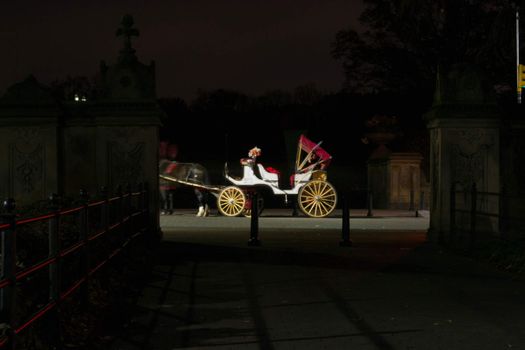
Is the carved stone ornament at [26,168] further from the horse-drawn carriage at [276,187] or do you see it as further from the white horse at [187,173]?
the white horse at [187,173]

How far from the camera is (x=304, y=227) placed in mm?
22578

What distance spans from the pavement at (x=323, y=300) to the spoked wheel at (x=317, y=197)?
10787 mm

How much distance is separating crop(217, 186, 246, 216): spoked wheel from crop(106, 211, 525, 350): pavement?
10624mm

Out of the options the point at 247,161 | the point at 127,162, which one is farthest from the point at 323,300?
the point at 247,161

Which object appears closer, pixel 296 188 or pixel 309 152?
pixel 309 152

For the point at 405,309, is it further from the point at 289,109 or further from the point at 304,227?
the point at 289,109

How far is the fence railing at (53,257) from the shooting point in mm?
5137

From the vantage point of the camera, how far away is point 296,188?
2786 centimetres

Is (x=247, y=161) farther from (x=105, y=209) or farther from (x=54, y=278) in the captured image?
(x=54, y=278)

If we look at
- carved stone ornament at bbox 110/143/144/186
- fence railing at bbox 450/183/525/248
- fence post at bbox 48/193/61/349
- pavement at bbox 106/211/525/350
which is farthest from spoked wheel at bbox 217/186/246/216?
fence post at bbox 48/193/61/349

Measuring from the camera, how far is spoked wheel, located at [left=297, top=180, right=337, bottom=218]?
90.1 feet

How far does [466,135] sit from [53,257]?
1117 centimetres

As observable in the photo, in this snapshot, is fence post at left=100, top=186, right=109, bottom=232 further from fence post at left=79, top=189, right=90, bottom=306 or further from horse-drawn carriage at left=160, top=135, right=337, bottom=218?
horse-drawn carriage at left=160, top=135, right=337, bottom=218

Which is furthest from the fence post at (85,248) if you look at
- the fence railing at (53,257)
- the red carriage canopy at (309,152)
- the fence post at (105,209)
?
the red carriage canopy at (309,152)
